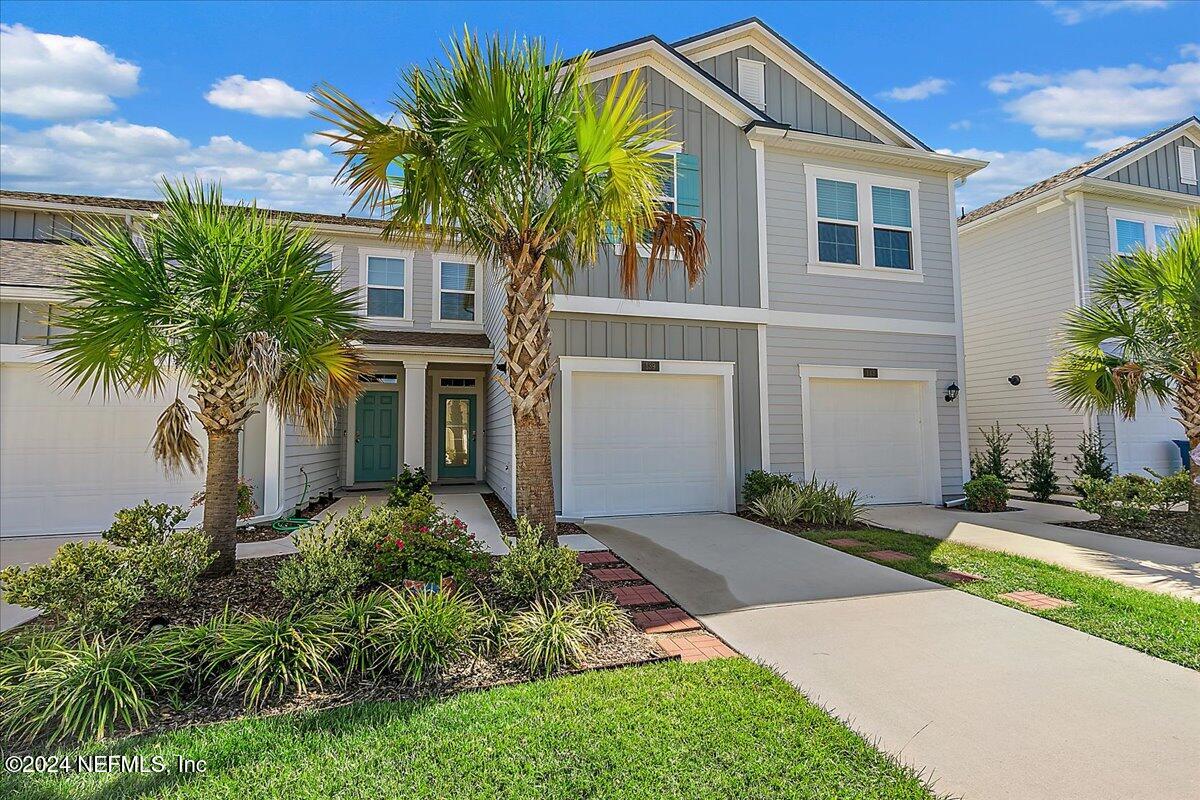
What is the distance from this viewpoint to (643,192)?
489cm

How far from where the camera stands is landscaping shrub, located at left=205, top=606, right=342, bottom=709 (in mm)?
3369

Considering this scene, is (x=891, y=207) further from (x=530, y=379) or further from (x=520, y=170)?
(x=530, y=379)

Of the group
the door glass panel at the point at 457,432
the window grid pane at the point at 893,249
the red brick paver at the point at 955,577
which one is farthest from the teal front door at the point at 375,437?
the red brick paver at the point at 955,577

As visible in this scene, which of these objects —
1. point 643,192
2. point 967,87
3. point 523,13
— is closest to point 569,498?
point 643,192

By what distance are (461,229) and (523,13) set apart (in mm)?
4455

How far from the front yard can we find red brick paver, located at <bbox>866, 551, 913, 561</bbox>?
52 millimetres

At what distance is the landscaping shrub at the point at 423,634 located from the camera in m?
3.61

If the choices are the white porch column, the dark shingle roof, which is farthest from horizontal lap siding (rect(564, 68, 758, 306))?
the dark shingle roof

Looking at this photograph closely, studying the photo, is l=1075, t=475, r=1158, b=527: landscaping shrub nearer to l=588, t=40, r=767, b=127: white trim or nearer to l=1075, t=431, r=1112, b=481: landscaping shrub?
l=1075, t=431, r=1112, b=481: landscaping shrub

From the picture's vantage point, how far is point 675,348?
29.3 feet

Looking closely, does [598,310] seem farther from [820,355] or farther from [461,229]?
[820,355]

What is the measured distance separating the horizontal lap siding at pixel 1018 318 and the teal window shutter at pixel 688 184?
8.34m

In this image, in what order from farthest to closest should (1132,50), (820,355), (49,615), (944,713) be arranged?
(1132,50) → (820,355) → (49,615) → (944,713)

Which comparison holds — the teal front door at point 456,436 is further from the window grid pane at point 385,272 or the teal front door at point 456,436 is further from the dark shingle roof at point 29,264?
the dark shingle roof at point 29,264
